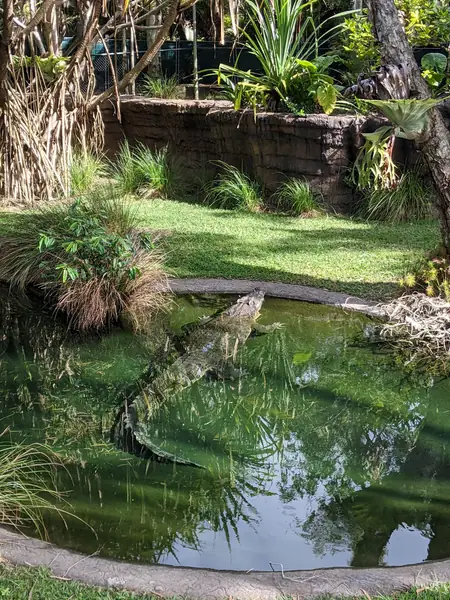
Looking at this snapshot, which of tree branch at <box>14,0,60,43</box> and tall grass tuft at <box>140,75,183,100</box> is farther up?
tree branch at <box>14,0,60,43</box>

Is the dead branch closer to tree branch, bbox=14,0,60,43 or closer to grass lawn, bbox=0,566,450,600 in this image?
grass lawn, bbox=0,566,450,600

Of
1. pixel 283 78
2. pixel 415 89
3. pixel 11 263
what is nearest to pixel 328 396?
pixel 415 89

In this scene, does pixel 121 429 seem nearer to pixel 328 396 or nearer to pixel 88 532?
pixel 88 532

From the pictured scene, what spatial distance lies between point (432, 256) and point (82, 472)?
3.54 m

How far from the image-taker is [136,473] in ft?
14.9

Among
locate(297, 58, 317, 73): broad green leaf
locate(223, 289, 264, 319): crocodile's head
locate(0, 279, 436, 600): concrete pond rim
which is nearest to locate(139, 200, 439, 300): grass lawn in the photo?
locate(223, 289, 264, 319): crocodile's head

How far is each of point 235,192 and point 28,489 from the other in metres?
7.02

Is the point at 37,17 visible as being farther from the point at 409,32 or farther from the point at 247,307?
the point at 409,32

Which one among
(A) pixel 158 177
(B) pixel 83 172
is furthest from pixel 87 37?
(A) pixel 158 177

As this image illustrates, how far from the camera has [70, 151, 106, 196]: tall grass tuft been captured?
11.0m

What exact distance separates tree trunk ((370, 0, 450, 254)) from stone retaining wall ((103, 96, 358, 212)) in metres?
3.16

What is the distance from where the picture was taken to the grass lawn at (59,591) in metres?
3.14

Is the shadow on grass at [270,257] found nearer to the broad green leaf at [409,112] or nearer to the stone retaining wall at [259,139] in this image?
the stone retaining wall at [259,139]

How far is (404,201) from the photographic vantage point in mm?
9797
